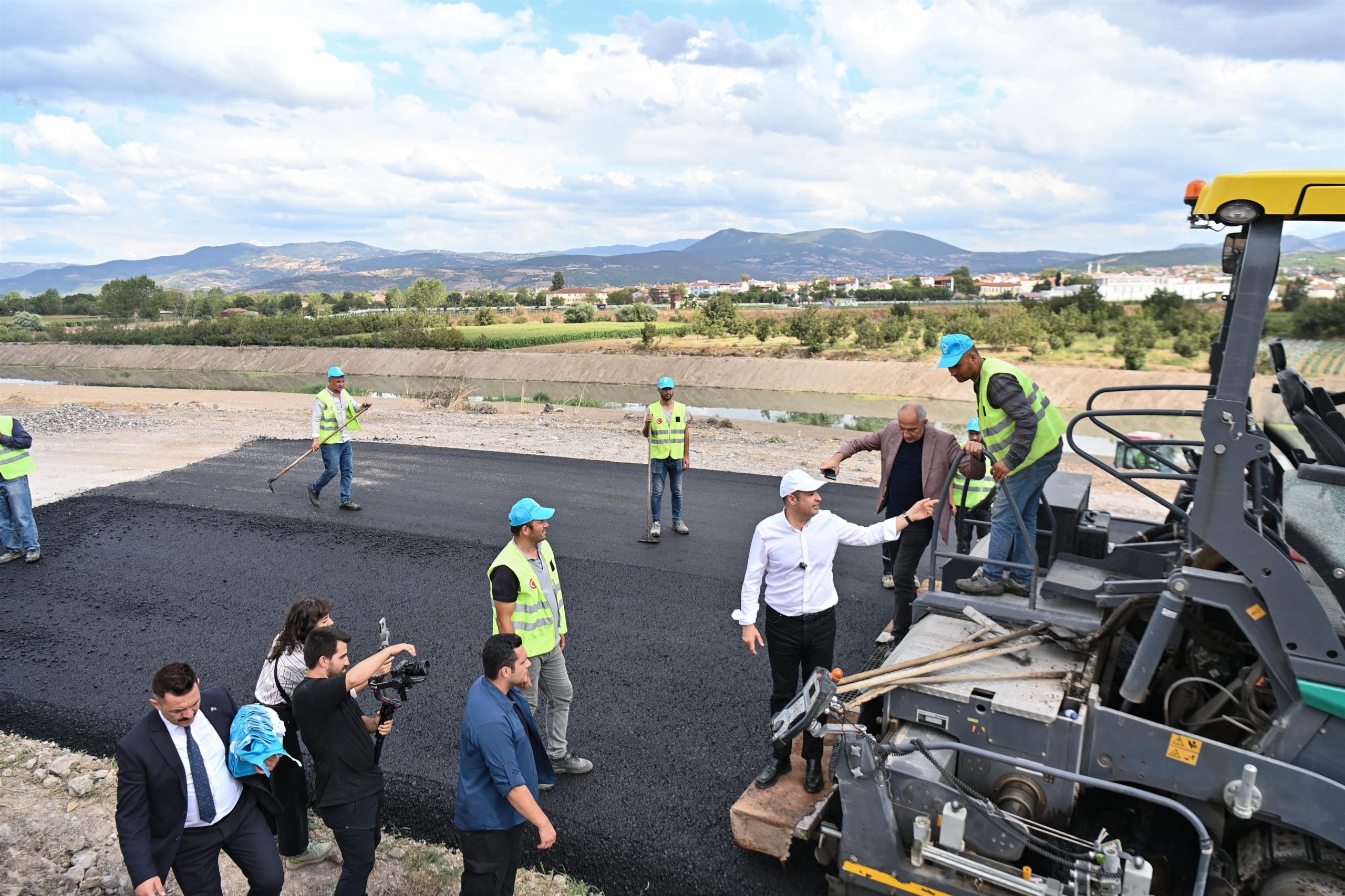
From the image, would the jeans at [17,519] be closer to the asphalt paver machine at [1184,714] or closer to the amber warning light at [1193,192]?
the asphalt paver machine at [1184,714]

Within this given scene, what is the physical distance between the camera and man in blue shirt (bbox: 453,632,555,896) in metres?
3.46

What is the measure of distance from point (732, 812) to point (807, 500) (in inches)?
66.2

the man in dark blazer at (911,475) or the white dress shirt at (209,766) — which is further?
the man in dark blazer at (911,475)

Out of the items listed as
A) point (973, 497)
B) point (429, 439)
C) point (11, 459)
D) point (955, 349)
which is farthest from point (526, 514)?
point (429, 439)

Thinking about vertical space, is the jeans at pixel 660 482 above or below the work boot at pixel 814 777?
above

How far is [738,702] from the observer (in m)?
5.87

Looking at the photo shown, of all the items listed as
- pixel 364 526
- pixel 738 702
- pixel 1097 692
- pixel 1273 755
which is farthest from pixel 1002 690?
pixel 364 526

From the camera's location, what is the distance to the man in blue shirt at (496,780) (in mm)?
3455

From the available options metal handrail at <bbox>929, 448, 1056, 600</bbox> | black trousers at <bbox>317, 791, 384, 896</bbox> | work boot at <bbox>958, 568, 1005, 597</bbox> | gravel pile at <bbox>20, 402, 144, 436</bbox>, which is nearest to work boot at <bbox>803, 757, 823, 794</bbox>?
metal handrail at <bbox>929, 448, 1056, 600</bbox>

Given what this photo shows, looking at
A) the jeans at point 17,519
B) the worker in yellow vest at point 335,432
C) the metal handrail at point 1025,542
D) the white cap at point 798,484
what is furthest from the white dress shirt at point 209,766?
the jeans at point 17,519

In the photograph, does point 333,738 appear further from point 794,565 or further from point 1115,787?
point 1115,787

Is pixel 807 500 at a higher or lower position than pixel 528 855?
higher

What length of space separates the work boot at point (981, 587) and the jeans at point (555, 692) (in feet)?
8.01

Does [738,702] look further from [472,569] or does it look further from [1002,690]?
[472,569]
